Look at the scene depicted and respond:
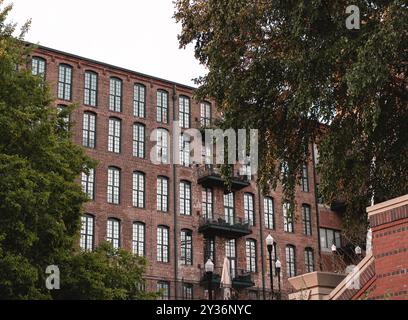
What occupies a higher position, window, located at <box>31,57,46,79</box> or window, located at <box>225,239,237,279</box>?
window, located at <box>31,57,46,79</box>

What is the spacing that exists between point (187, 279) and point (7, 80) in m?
23.8

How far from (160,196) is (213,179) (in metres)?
3.43

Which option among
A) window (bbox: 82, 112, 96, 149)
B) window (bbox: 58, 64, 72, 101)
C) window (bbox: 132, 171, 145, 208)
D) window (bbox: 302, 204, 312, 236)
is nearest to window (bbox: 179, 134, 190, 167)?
window (bbox: 132, 171, 145, 208)

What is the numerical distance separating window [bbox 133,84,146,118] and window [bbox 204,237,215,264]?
8138mm

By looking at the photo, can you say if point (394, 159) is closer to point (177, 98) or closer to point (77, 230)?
point (77, 230)

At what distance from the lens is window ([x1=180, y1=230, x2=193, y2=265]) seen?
44344 mm

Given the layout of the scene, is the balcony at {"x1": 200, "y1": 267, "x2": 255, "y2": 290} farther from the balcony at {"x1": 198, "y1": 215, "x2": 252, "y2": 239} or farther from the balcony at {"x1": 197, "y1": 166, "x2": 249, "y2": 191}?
the balcony at {"x1": 197, "y1": 166, "x2": 249, "y2": 191}

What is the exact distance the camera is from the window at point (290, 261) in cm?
4834

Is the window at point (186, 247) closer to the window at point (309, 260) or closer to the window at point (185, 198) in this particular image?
the window at point (185, 198)

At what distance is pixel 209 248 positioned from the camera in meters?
45.5

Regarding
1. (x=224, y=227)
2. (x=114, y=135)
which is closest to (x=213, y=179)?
(x=224, y=227)

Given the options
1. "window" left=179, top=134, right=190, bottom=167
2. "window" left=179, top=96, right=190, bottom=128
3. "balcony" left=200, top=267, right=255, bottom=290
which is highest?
"window" left=179, top=96, right=190, bottom=128

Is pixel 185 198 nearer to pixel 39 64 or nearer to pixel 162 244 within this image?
pixel 162 244

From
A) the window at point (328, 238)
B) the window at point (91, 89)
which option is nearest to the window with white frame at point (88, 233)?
the window at point (91, 89)
